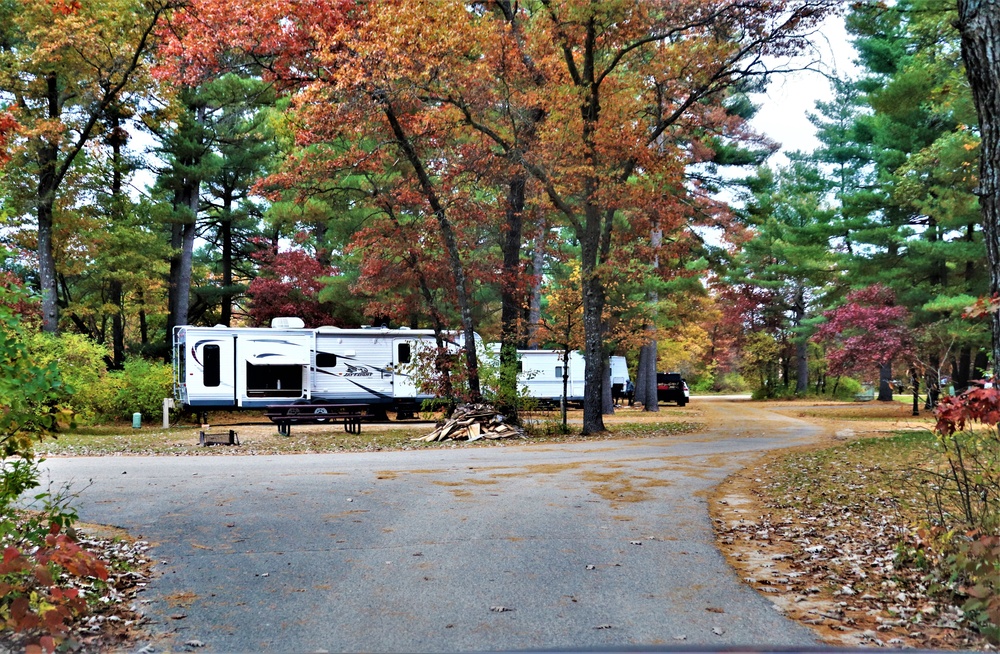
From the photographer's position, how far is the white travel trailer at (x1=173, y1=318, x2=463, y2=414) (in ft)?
73.8

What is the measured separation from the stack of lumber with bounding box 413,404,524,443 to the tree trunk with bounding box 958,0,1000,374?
12.0m

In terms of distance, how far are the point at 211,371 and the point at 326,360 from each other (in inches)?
128

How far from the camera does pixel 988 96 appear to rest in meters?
6.19

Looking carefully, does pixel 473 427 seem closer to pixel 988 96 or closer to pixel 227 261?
pixel 988 96

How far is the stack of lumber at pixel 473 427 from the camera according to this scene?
17.2 meters

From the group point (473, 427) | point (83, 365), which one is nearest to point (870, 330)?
point (473, 427)

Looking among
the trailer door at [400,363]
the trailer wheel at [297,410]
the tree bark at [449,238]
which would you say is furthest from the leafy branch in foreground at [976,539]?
the trailer door at [400,363]

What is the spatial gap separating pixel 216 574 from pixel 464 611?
1.96 meters

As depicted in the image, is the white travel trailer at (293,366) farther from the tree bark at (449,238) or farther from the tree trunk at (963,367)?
the tree trunk at (963,367)

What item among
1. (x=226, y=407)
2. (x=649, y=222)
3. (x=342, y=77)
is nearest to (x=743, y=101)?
(x=649, y=222)

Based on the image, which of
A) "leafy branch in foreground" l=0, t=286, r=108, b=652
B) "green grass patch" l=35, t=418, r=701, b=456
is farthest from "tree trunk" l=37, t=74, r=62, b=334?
"leafy branch in foreground" l=0, t=286, r=108, b=652

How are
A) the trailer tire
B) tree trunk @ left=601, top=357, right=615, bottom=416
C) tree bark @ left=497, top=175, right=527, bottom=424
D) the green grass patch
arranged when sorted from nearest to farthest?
the green grass patch < tree bark @ left=497, top=175, right=527, bottom=424 < the trailer tire < tree trunk @ left=601, top=357, right=615, bottom=416

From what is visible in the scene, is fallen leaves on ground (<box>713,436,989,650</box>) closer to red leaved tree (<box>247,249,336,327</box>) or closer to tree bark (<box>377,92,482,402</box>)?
tree bark (<box>377,92,482,402</box>)

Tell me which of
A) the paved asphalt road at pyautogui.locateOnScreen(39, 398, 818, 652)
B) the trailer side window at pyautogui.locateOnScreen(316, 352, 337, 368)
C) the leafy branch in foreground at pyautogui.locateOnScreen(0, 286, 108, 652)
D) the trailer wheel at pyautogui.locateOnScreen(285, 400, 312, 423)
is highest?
the trailer side window at pyautogui.locateOnScreen(316, 352, 337, 368)
